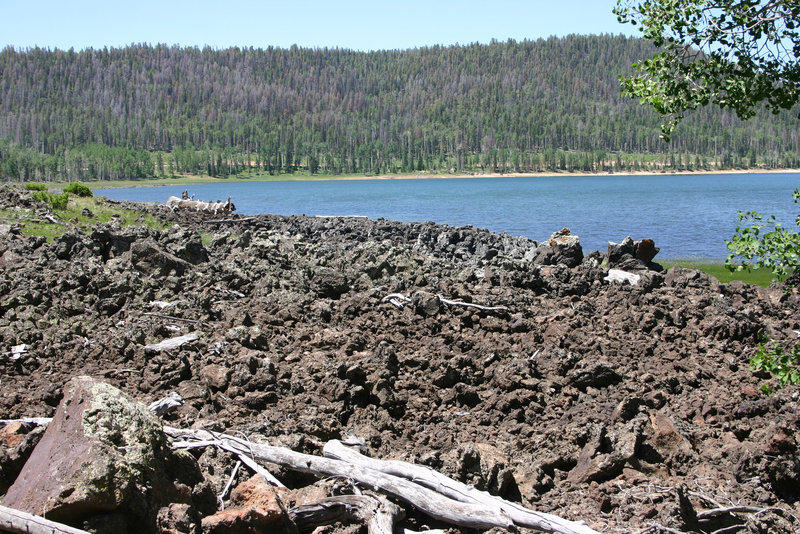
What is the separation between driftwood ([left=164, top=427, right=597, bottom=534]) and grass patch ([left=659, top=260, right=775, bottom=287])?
49.4 feet

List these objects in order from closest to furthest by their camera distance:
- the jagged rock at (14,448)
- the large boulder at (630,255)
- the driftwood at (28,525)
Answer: the driftwood at (28,525) < the jagged rock at (14,448) < the large boulder at (630,255)

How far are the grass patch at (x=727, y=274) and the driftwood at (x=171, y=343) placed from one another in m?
14.5

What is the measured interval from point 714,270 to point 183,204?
24.3 metres

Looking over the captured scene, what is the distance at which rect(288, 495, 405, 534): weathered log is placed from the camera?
5.21 m

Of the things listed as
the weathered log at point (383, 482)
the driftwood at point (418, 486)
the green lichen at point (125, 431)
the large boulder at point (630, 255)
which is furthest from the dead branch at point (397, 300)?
the large boulder at point (630, 255)

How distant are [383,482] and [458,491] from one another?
605 mm

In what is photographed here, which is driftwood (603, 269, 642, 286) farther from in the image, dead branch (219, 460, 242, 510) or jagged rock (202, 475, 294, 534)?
jagged rock (202, 475, 294, 534)

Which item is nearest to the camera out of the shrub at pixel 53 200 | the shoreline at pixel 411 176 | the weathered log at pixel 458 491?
the weathered log at pixel 458 491

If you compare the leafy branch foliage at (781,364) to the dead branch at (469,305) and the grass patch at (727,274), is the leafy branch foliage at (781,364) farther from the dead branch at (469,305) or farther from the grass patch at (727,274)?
the grass patch at (727,274)

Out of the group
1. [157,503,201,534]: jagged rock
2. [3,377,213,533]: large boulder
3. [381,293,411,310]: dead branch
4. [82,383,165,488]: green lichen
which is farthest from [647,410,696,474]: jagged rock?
[381,293,411,310]: dead branch

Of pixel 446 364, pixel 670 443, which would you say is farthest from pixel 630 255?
pixel 670 443

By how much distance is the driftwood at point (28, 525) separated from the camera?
13.9 ft

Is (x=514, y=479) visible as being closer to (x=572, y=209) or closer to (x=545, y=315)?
(x=545, y=315)

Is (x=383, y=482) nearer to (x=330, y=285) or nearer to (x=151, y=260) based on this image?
(x=330, y=285)
